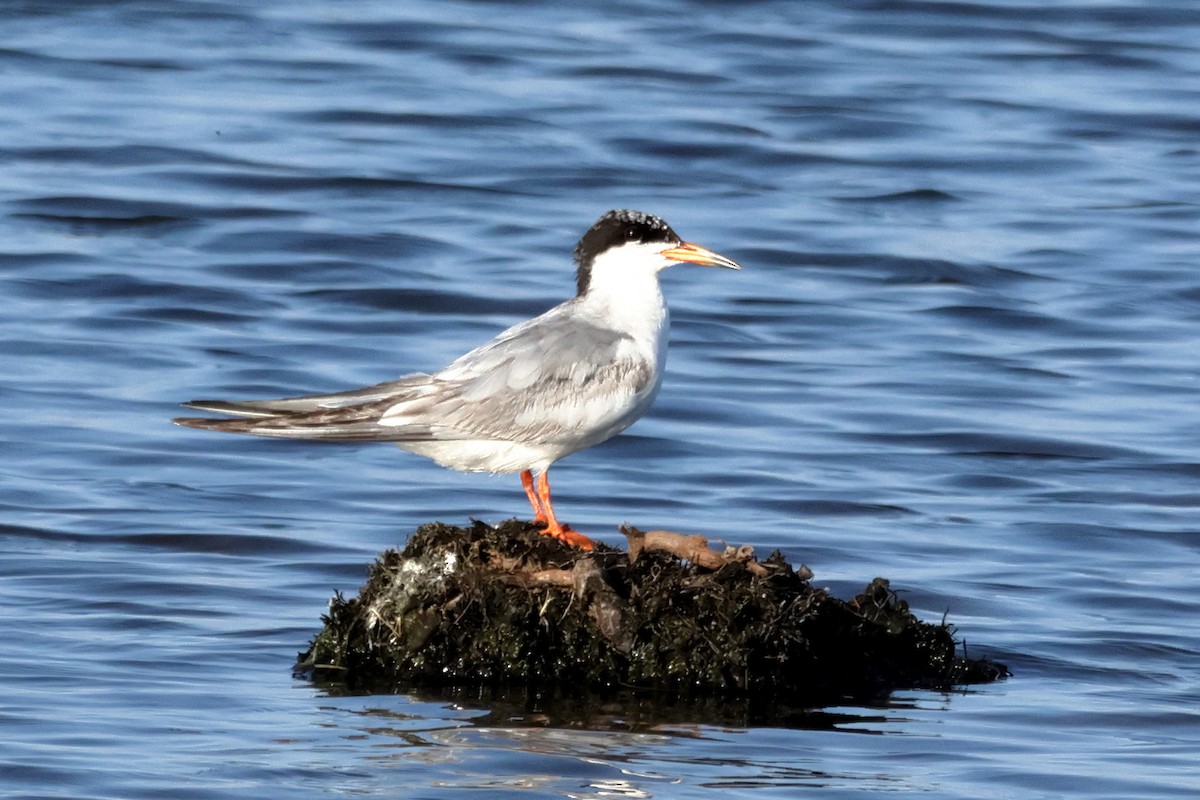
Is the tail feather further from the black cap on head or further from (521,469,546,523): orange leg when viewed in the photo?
the black cap on head

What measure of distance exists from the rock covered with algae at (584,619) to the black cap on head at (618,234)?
4.85 feet

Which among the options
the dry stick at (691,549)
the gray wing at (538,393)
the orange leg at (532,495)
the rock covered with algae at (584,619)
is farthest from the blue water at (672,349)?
the gray wing at (538,393)

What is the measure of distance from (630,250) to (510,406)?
40.6 inches

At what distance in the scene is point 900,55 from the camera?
23.8 meters

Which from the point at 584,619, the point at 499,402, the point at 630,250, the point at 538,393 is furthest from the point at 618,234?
the point at 584,619

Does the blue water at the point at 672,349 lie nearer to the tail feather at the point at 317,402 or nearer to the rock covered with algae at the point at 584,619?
the rock covered with algae at the point at 584,619

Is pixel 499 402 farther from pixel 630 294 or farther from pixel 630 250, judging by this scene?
pixel 630 250

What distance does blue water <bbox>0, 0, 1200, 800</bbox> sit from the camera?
24.6ft

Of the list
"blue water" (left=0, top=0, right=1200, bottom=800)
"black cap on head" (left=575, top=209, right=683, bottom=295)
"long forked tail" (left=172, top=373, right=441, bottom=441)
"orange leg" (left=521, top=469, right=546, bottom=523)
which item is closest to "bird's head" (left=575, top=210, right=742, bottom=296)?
"black cap on head" (left=575, top=209, right=683, bottom=295)

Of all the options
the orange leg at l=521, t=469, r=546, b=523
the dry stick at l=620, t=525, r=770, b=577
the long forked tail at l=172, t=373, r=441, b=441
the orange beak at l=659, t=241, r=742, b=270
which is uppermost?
the orange beak at l=659, t=241, r=742, b=270

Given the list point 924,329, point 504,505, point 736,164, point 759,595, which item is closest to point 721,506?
point 504,505

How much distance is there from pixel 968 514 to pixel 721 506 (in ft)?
4.33

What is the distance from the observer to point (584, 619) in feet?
25.3

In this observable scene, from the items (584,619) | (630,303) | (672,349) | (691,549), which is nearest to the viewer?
(584,619)
